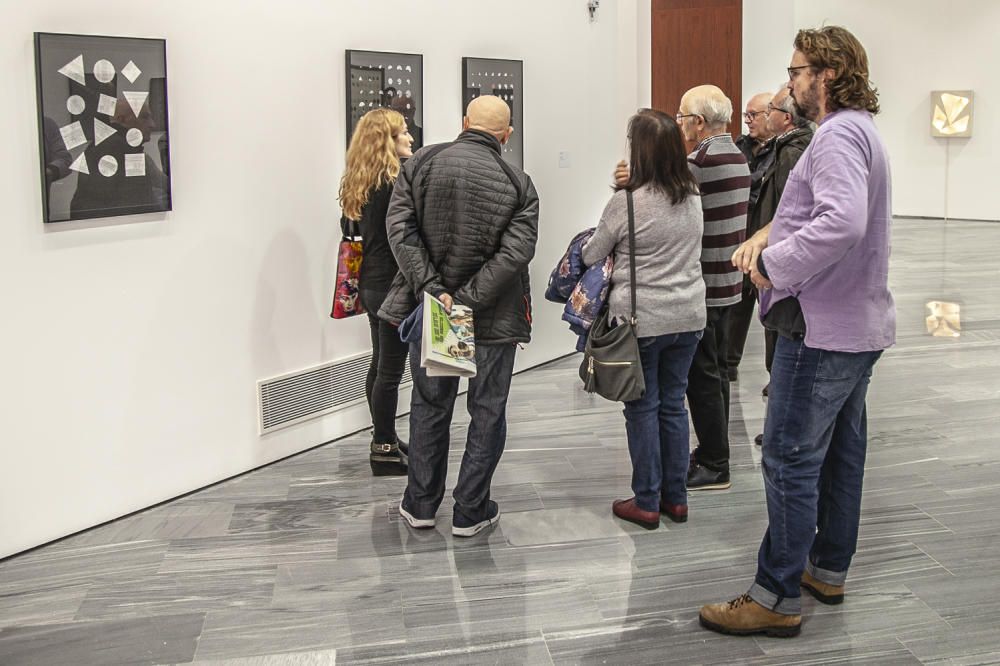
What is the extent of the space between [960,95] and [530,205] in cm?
1280

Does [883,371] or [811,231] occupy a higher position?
[811,231]

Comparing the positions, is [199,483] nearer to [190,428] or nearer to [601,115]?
[190,428]

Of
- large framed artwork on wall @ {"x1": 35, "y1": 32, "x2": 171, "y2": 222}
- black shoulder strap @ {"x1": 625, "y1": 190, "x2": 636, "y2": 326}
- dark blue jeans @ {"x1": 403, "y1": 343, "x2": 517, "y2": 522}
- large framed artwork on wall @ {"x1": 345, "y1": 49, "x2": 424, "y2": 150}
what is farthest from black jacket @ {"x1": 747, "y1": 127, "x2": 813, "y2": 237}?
large framed artwork on wall @ {"x1": 35, "y1": 32, "x2": 171, "y2": 222}

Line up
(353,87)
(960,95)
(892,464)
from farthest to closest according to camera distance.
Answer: (960,95), (353,87), (892,464)

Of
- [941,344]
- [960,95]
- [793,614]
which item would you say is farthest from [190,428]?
[960,95]

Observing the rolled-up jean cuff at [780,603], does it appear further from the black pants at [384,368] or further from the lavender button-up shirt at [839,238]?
the black pants at [384,368]

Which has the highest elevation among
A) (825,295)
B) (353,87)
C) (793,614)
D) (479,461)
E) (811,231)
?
(353,87)

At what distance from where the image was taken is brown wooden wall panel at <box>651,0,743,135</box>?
8469 millimetres

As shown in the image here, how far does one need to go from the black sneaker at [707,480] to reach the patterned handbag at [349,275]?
5.45 ft

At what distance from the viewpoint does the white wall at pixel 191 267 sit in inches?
159

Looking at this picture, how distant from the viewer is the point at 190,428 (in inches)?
186

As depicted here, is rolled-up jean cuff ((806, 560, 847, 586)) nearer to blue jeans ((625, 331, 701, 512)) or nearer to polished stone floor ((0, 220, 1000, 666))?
polished stone floor ((0, 220, 1000, 666))

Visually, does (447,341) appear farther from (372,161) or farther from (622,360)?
(372,161)

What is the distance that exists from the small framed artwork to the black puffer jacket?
2.27 meters
